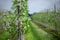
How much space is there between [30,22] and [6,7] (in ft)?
2.72

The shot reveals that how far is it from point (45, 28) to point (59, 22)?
19.3 inches

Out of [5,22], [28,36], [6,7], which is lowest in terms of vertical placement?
[28,36]

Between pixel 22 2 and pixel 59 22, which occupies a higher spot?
pixel 22 2

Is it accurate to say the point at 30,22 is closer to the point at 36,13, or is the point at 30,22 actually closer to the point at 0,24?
the point at 36,13

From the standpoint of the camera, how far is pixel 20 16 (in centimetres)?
662

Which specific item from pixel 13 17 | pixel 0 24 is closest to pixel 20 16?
pixel 13 17

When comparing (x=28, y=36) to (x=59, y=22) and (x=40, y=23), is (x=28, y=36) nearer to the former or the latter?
(x=40, y=23)

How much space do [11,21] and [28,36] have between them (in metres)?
0.66

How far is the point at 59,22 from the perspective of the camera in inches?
274

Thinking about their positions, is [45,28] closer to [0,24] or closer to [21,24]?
[21,24]

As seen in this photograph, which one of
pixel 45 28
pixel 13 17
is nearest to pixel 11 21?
pixel 13 17

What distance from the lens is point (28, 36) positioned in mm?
6602

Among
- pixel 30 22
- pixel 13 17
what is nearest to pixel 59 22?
pixel 30 22

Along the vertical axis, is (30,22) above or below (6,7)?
below
